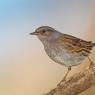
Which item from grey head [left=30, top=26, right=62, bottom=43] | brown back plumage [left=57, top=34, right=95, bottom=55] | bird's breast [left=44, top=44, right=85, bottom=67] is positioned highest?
grey head [left=30, top=26, right=62, bottom=43]

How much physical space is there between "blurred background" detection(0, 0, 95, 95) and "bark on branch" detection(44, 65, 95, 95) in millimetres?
157

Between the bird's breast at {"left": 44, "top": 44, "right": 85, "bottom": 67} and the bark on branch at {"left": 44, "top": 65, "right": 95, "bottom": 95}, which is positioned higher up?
the bird's breast at {"left": 44, "top": 44, "right": 85, "bottom": 67}

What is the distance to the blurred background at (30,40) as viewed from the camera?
1.33 meters

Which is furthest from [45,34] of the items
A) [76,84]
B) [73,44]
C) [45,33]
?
[76,84]

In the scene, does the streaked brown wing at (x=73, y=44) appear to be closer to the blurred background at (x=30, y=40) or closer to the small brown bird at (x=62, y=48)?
the small brown bird at (x=62, y=48)

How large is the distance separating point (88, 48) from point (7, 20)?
0.38 metres

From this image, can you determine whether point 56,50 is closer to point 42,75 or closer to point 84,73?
point 84,73

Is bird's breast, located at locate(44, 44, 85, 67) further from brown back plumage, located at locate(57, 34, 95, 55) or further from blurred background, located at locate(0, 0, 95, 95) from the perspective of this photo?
blurred background, located at locate(0, 0, 95, 95)

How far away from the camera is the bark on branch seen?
3.83 ft

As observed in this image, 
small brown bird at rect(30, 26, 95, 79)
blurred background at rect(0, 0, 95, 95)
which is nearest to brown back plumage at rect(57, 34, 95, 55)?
small brown bird at rect(30, 26, 95, 79)

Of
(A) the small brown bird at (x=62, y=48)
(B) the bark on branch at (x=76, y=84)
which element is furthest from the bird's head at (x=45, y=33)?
(B) the bark on branch at (x=76, y=84)

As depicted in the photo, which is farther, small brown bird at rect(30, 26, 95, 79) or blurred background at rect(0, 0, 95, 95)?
blurred background at rect(0, 0, 95, 95)

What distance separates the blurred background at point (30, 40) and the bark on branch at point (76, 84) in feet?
0.52

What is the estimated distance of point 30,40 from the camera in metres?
1.33
